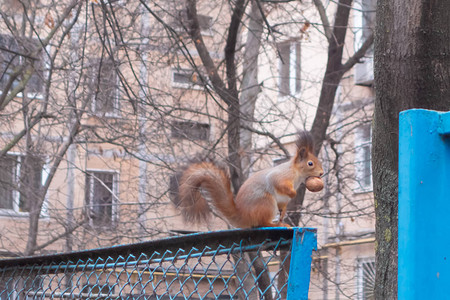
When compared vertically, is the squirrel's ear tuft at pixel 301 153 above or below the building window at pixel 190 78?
below

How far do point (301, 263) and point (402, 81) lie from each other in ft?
4.71

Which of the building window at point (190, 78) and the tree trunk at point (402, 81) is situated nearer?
the tree trunk at point (402, 81)

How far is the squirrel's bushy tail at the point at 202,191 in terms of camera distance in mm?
2660

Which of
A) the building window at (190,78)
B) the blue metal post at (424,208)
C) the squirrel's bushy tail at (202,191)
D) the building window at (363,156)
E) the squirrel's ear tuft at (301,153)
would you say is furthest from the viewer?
the building window at (363,156)

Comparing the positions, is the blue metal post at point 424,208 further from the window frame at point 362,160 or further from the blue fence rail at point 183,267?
the window frame at point 362,160

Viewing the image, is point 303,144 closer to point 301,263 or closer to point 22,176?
point 301,263

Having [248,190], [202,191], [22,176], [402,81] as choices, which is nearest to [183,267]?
[202,191]

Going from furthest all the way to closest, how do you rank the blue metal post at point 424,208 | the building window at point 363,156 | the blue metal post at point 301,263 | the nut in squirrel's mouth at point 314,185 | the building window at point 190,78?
the building window at point 363,156
the building window at point 190,78
the nut in squirrel's mouth at point 314,185
the blue metal post at point 301,263
the blue metal post at point 424,208

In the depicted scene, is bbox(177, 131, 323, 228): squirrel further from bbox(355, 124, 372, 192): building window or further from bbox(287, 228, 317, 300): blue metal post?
bbox(355, 124, 372, 192): building window

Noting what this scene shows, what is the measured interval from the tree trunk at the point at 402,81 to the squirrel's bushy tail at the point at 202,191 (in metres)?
0.60

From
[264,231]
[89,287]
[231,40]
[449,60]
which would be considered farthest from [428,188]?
[231,40]

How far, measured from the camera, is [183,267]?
1995mm

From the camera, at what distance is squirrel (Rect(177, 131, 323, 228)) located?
8.84ft

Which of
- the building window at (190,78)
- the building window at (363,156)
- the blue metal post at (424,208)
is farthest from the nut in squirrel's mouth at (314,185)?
the building window at (363,156)
